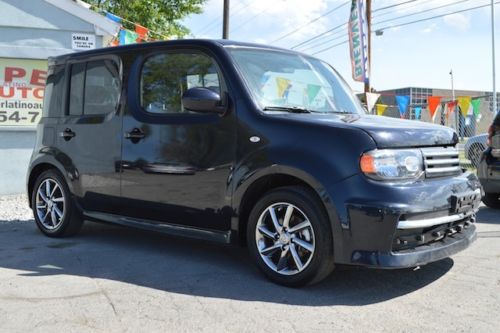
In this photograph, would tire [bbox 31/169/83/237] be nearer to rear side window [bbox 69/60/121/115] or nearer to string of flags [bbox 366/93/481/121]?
rear side window [bbox 69/60/121/115]

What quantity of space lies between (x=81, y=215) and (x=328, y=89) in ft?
9.42

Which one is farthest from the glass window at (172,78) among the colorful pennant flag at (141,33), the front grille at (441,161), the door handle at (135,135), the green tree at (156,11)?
the green tree at (156,11)

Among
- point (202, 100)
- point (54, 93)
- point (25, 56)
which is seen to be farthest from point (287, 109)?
point (25, 56)

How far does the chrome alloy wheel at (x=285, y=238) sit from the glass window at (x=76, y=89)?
2.71m

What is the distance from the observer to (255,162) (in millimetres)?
4379

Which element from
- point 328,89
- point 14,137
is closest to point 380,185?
point 328,89

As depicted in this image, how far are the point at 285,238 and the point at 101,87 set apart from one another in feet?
8.90

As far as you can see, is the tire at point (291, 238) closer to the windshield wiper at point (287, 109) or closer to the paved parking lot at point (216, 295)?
the paved parking lot at point (216, 295)

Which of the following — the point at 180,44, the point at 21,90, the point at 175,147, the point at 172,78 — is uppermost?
the point at 21,90

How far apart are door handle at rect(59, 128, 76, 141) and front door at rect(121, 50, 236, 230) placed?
0.89 meters

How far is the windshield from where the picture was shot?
470 cm

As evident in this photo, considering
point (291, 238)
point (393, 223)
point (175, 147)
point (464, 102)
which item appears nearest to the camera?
point (393, 223)

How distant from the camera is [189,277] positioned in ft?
15.0

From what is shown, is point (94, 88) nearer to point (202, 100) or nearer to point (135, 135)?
point (135, 135)
